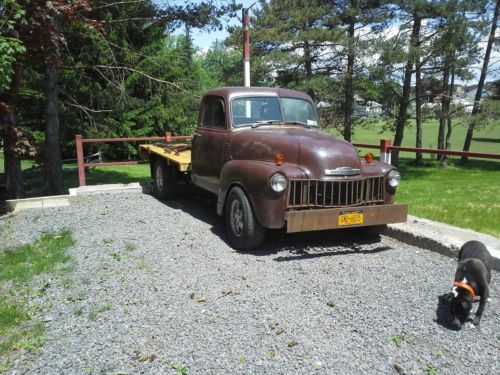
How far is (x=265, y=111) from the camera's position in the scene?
267 inches

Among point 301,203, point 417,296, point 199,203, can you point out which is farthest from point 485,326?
point 199,203

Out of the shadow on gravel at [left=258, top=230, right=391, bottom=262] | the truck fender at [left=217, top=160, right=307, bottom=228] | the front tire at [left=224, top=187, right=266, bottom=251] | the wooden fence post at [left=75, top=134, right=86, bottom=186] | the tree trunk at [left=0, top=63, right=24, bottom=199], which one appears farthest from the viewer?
the wooden fence post at [left=75, top=134, right=86, bottom=186]

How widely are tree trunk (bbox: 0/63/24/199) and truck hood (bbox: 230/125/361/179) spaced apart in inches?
196

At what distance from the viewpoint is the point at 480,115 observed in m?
19.2

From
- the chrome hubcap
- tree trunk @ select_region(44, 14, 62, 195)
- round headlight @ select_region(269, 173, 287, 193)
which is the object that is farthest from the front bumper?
tree trunk @ select_region(44, 14, 62, 195)

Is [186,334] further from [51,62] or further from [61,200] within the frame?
[51,62]

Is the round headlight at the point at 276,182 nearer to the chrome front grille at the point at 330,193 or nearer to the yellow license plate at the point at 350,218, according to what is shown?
the chrome front grille at the point at 330,193

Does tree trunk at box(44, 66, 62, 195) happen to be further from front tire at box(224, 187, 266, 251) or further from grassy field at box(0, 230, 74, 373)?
front tire at box(224, 187, 266, 251)

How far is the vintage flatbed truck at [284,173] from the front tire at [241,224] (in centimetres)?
1

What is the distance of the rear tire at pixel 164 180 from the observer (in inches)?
351

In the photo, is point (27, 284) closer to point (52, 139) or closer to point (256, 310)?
point (256, 310)

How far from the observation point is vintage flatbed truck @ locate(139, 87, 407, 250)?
527cm

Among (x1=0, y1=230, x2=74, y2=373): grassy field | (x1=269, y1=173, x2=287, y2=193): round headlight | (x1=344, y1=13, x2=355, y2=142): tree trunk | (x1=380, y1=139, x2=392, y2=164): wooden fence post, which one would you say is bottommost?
(x1=0, y1=230, x2=74, y2=373): grassy field

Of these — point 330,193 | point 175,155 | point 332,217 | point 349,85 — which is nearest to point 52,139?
point 175,155
